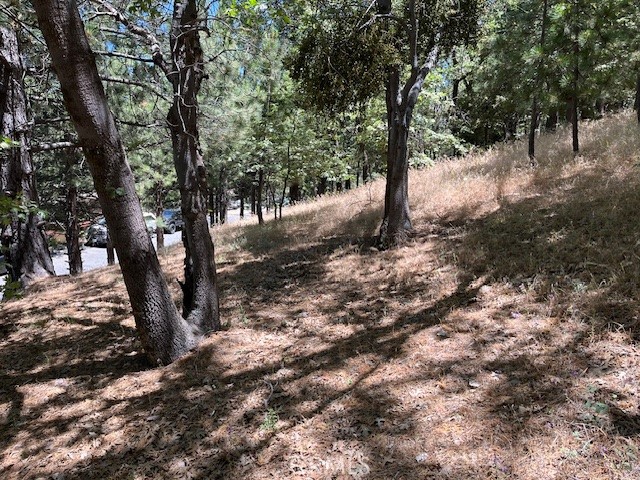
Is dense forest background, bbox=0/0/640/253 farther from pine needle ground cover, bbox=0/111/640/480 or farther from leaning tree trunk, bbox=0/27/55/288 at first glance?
pine needle ground cover, bbox=0/111/640/480

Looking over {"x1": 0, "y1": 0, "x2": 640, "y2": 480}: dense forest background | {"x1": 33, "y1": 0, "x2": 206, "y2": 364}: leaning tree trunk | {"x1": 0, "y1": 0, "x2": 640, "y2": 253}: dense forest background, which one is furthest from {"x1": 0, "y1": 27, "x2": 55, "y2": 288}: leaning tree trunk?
{"x1": 33, "y1": 0, "x2": 206, "y2": 364}: leaning tree trunk

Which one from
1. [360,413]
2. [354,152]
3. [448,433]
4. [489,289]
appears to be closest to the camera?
[448,433]

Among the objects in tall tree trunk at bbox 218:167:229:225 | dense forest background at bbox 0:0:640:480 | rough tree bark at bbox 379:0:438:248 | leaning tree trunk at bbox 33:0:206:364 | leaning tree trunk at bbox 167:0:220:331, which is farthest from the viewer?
tall tree trunk at bbox 218:167:229:225

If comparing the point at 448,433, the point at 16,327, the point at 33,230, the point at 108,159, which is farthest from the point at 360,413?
the point at 33,230

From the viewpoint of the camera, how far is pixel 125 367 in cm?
412

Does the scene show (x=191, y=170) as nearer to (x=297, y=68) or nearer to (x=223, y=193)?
(x=297, y=68)

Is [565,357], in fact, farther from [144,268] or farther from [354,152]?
[354,152]

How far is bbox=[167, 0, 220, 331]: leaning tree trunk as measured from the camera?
428 centimetres

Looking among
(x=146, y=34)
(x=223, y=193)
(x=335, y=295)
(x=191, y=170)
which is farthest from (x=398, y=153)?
(x=223, y=193)

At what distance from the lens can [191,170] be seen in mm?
4312

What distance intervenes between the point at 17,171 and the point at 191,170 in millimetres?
4608

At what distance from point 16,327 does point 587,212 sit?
8.20m

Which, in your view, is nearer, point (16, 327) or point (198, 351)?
point (198, 351)

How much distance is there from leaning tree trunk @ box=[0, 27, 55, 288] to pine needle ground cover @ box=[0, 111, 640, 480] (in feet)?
4.75
